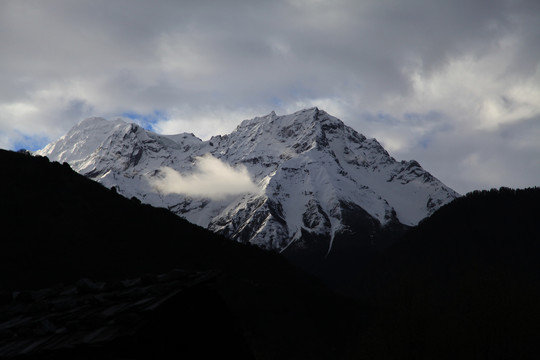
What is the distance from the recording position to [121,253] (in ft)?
499

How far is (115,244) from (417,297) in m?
119

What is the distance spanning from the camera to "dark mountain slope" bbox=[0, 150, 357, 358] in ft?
446

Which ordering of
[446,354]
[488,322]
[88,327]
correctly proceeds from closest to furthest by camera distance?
[88,327] < [446,354] < [488,322]

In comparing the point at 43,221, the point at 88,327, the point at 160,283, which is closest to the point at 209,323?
the point at 160,283

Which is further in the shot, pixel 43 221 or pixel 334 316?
pixel 334 316

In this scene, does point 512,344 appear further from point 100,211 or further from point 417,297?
point 100,211

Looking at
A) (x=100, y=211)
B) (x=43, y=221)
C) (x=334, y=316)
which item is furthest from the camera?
(x=334, y=316)

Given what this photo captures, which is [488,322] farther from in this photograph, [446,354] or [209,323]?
[209,323]

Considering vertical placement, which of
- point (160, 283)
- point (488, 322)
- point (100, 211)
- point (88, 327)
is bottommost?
point (88, 327)

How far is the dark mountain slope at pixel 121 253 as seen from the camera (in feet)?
446

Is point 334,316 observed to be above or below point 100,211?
below

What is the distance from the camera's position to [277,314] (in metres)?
163

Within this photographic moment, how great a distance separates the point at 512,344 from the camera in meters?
43.8

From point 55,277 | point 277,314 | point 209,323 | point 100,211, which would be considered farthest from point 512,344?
point 100,211
